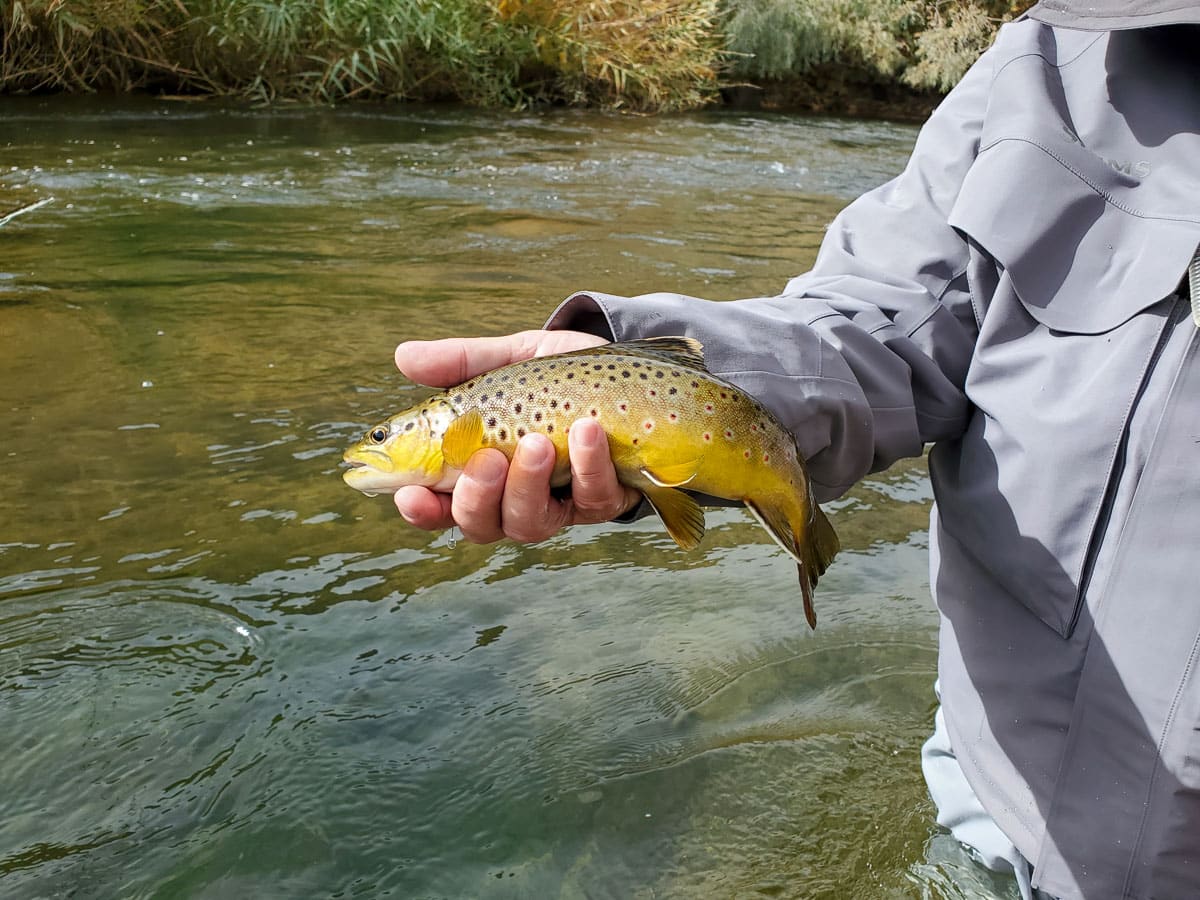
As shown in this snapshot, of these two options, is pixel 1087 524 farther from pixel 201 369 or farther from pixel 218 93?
pixel 218 93

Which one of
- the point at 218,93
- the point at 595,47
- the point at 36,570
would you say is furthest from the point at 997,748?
the point at 595,47

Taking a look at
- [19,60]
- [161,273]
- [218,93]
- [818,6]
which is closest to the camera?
[161,273]

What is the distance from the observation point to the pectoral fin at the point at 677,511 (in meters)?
1.75

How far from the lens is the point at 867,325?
189 cm

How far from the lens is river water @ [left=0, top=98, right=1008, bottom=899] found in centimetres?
237

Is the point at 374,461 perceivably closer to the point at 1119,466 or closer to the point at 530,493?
the point at 530,493

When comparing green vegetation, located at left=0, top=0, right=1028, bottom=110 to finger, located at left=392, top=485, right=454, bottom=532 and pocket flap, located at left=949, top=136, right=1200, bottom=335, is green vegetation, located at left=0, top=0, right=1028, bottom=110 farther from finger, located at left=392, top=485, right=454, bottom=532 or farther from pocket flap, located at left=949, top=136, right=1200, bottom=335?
pocket flap, located at left=949, top=136, right=1200, bottom=335

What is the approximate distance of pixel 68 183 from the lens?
314 inches

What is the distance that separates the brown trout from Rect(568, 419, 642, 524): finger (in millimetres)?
40

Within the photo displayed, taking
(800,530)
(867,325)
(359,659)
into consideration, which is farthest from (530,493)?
(359,659)

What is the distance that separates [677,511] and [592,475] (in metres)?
0.18

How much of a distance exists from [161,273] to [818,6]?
50.2 ft

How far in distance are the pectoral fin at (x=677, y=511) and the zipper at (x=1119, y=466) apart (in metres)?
0.59

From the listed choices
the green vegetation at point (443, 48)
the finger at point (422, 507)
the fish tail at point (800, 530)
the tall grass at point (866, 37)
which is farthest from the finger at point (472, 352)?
the tall grass at point (866, 37)
